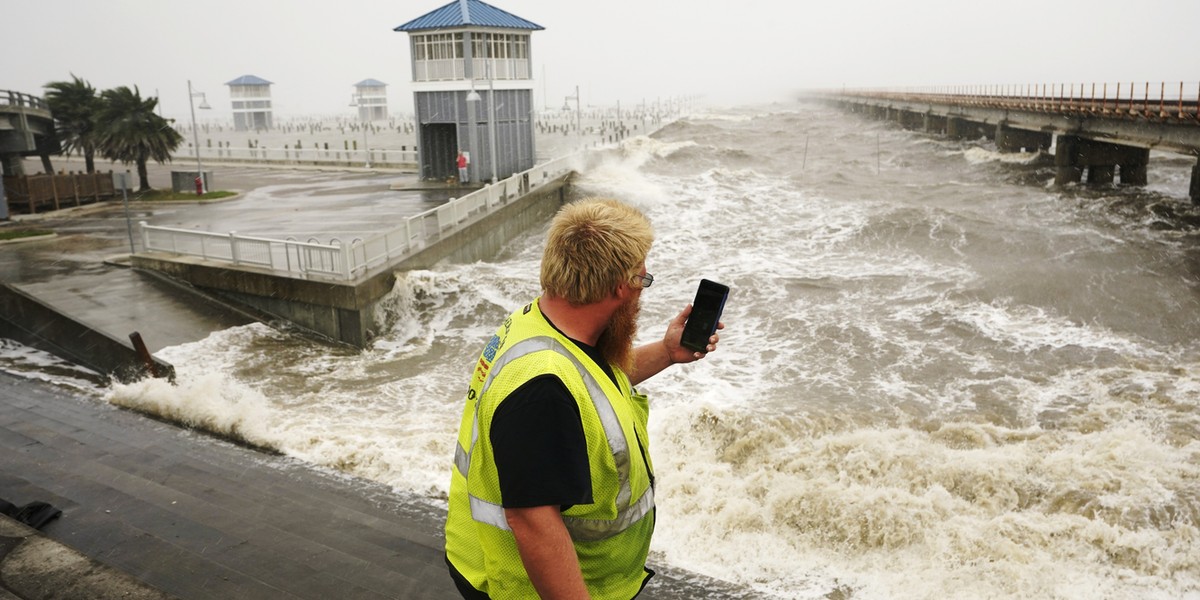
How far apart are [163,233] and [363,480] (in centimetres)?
1196

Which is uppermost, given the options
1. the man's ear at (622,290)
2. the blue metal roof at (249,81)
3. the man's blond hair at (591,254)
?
the blue metal roof at (249,81)

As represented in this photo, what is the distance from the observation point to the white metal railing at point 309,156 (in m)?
39.9

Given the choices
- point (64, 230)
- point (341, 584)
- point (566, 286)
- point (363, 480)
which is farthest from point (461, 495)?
point (64, 230)

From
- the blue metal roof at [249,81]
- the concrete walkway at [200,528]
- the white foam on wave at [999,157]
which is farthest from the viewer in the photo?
the blue metal roof at [249,81]

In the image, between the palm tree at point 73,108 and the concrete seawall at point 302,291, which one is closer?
the concrete seawall at point 302,291

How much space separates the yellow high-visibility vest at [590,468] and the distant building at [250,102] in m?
148

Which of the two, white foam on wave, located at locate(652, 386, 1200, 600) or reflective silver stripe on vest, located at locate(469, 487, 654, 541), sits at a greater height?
reflective silver stripe on vest, located at locate(469, 487, 654, 541)

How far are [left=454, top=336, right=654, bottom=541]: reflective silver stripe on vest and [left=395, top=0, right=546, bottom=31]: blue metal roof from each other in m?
30.3

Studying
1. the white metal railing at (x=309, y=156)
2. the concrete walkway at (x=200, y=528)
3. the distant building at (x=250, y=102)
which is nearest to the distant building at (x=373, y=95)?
the distant building at (x=250, y=102)

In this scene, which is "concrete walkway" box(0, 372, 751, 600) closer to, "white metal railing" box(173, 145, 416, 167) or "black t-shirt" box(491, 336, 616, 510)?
"black t-shirt" box(491, 336, 616, 510)

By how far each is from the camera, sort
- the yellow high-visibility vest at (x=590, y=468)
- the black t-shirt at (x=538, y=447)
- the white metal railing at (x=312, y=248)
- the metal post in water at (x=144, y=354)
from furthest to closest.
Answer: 1. the white metal railing at (x=312, y=248)
2. the metal post in water at (x=144, y=354)
3. the yellow high-visibility vest at (x=590, y=468)
4. the black t-shirt at (x=538, y=447)

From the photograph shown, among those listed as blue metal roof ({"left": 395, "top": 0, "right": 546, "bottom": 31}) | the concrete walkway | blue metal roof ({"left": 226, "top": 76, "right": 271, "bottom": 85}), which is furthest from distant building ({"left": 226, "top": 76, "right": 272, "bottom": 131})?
the concrete walkway

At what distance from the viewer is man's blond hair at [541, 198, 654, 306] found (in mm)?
2395

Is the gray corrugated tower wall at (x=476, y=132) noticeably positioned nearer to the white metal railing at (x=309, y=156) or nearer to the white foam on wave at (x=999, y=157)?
the white metal railing at (x=309, y=156)
